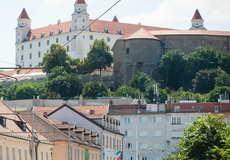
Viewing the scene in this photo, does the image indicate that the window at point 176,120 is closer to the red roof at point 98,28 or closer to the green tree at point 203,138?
the green tree at point 203,138

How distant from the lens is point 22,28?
501ft

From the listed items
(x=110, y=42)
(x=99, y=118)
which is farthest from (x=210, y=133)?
(x=110, y=42)

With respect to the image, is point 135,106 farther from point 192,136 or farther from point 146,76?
point 192,136

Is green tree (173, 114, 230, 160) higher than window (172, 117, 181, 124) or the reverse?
higher

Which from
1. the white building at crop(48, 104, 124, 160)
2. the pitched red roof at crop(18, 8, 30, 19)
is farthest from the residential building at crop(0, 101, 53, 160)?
the pitched red roof at crop(18, 8, 30, 19)

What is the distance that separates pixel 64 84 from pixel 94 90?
173 inches

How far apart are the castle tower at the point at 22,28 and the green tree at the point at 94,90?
150ft

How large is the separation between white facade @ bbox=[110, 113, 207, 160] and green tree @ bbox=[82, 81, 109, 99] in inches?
1336

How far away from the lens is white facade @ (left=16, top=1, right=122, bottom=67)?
446 feet

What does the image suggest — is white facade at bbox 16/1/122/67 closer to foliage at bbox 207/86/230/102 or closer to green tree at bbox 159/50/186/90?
green tree at bbox 159/50/186/90

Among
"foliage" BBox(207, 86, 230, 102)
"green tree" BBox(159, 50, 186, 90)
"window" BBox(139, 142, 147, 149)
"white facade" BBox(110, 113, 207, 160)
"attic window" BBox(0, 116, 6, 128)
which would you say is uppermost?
"green tree" BBox(159, 50, 186, 90)

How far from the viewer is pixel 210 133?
28.4 m

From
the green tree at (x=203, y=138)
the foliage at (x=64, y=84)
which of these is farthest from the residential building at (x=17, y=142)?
the foliage at (x=64, y=84)

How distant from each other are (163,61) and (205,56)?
22.5 ft
